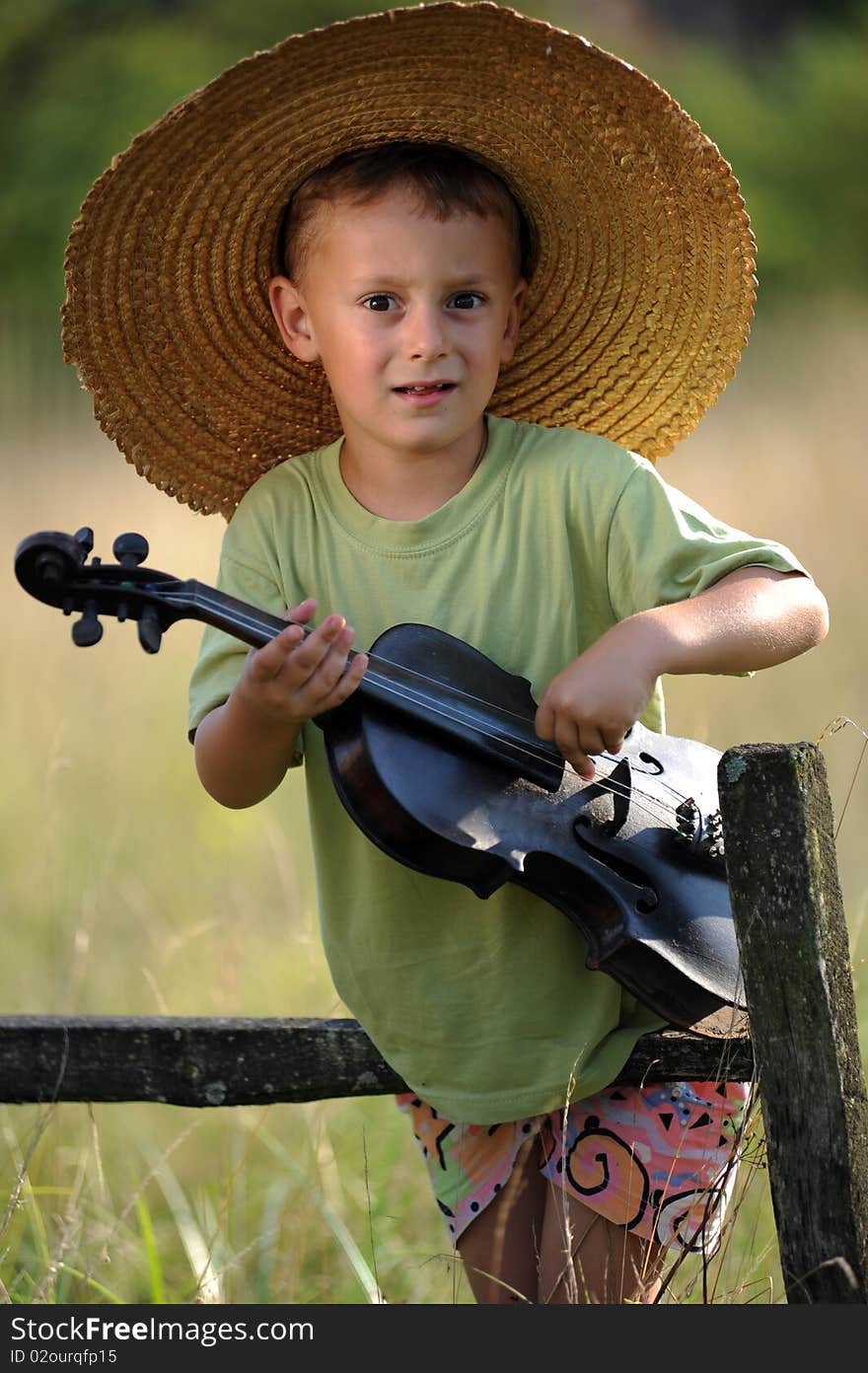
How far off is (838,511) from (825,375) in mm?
1880

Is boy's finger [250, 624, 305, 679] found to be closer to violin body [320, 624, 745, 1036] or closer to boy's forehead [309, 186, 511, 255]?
violin body [320, 624, 745, 1036]

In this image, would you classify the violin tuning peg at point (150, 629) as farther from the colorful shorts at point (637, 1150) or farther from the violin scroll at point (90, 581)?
the colorful shorts at point (637, 1150)

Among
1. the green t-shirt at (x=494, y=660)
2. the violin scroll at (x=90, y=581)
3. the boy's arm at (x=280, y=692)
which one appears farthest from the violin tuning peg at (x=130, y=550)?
the green t-shirt at (x=494, y=660)

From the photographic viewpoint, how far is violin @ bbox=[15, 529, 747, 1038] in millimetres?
1867

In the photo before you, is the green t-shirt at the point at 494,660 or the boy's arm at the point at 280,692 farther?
the green t-shirt at the point at 494,660

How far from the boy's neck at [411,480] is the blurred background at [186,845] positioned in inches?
24.7

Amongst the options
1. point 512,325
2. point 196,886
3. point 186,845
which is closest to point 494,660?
point 512,325

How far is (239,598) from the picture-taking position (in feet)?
7.08

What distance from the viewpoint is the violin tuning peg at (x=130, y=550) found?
185 cm

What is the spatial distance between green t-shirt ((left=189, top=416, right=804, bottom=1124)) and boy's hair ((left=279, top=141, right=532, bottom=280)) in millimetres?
328

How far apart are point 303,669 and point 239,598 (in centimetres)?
35

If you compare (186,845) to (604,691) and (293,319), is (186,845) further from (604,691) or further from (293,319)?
(604,691)

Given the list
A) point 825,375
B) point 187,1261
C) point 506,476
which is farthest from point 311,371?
point 825,375

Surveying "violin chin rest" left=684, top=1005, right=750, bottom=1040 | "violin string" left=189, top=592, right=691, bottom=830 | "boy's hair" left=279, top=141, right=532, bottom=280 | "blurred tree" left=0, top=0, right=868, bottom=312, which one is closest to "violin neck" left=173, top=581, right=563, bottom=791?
"violin string" left=189, top=592, right=691, bottom=830
